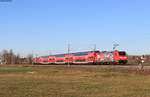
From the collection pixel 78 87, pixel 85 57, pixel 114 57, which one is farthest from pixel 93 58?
pixel 78 87

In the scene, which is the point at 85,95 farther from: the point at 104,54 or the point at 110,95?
the point at 104,54

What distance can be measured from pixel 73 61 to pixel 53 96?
75606 mm

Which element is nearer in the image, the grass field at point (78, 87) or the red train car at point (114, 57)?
the grass field at point (78, 87)

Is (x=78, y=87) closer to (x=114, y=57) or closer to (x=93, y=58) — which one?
(x=114, y=57)

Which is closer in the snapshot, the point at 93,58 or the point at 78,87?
the point at 78,87

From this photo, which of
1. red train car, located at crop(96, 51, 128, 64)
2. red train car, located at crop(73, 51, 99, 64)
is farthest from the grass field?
red train car, located at crop(73, 51, 99, 64)

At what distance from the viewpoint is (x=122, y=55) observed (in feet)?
228

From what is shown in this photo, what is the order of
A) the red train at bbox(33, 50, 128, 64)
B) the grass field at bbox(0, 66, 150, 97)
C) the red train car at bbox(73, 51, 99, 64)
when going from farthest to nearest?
the red train car at bbox(73, 51, 99, 64) → the red train at bbox(33, 50, 128, 64) → the grass field at bbox(0, 66, 150, 97)

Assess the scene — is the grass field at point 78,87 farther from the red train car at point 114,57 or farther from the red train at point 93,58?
the red train at point 93,58

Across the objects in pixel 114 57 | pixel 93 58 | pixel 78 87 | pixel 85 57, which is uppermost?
pixel 85 57

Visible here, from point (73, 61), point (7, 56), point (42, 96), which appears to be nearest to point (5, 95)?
point (42, 96)

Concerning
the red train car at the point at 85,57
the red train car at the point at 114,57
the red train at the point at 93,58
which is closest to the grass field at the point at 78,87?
the red train car at the point at 114,57

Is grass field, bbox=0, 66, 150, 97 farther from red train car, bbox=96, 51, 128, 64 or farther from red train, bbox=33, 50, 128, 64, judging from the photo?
red train, bbox=33, 50, 128, 64

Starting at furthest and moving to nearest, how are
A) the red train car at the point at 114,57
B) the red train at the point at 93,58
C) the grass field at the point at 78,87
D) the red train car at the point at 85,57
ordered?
the red train car at the point at 85,57, the red train at the point at 93,58, the red train car at the point at 114,57, the grass field at the point at 78,87
